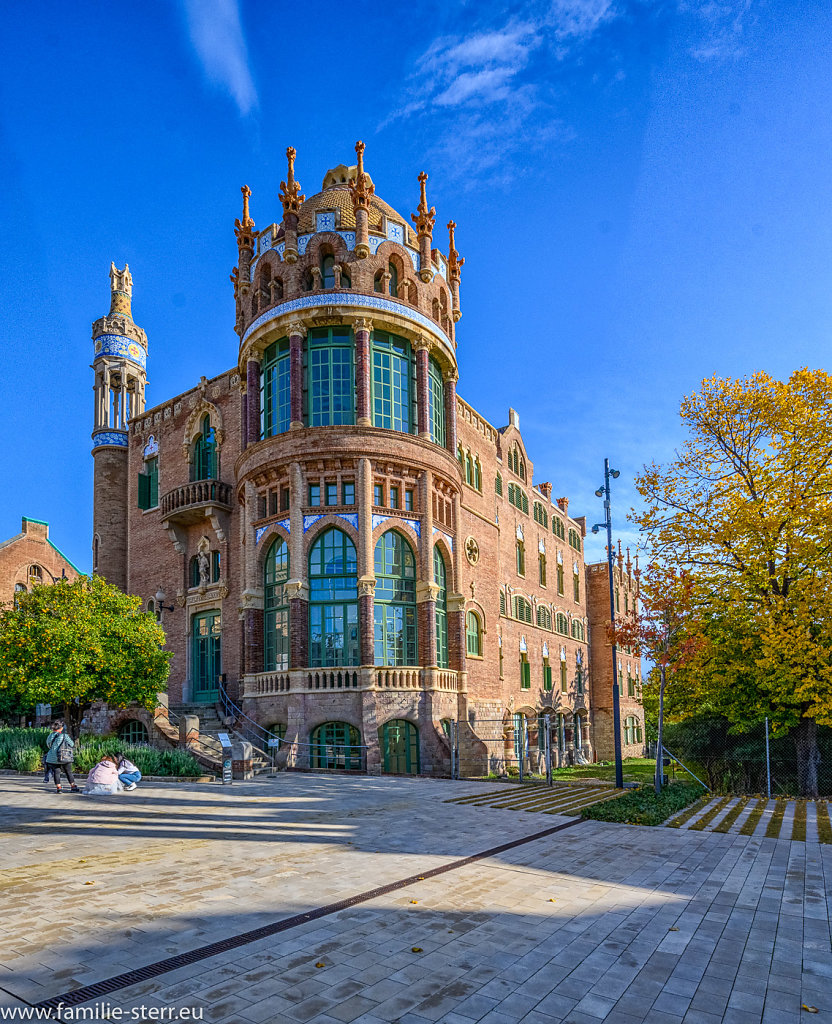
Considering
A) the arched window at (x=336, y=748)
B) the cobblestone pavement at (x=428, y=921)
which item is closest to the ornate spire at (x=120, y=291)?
the arched window at (x=336, y=748)

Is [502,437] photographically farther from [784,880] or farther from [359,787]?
[784,880]

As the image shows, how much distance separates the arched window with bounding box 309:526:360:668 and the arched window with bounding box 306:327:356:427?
378 cm

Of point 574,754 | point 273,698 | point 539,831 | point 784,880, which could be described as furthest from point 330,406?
point 574,754

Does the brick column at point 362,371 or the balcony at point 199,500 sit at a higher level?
the brick column at point 362,371

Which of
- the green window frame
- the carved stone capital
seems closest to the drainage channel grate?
the carved stone capital

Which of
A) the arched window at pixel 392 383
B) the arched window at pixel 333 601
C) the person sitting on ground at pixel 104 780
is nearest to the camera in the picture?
the person sitting on ground at pixel 104 780

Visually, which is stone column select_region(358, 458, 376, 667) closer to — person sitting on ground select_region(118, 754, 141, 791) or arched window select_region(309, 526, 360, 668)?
arched window select_region(309, 526, 360, 668)

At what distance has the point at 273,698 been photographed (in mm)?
24391

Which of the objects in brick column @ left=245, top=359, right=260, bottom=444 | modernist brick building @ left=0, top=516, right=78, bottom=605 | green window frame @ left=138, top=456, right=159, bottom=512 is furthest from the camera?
modernist brick building @ left=0, top=516, right=78, bottom=605

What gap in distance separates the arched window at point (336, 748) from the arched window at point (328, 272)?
1461 cm

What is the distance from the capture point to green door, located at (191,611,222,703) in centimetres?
2909

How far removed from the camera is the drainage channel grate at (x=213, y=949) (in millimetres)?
5418

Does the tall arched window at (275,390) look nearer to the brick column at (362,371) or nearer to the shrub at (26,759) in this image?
the brick column at (362,371)

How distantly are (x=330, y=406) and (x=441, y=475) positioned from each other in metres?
4.59
